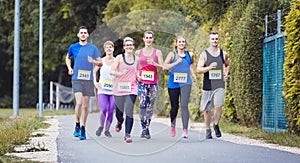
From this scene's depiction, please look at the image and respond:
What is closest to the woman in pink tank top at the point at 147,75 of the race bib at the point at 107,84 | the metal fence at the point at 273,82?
the race bib at the point at 107,84

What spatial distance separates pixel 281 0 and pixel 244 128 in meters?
2.98

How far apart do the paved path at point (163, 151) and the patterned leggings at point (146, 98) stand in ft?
1.33

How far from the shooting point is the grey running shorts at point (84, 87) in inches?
465

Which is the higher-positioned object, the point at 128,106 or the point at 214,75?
the point at 214,75

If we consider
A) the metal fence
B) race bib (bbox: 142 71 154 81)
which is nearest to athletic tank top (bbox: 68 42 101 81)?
race bib (bbox: 142 71 154 81)

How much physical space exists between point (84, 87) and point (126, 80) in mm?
899

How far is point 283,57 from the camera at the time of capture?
13.3m

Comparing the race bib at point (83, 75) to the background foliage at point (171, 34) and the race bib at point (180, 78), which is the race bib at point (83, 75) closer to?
the race bib at point (180, 78)

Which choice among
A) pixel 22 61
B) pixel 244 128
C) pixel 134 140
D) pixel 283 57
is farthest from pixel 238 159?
pixel 22 61

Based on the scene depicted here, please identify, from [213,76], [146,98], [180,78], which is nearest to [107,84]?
[146,98]

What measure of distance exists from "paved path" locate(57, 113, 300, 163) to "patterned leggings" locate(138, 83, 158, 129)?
1.33ft

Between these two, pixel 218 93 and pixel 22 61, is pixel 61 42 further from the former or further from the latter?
pixel 218 93

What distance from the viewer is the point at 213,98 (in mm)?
12234

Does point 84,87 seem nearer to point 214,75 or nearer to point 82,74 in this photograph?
point 82,74
